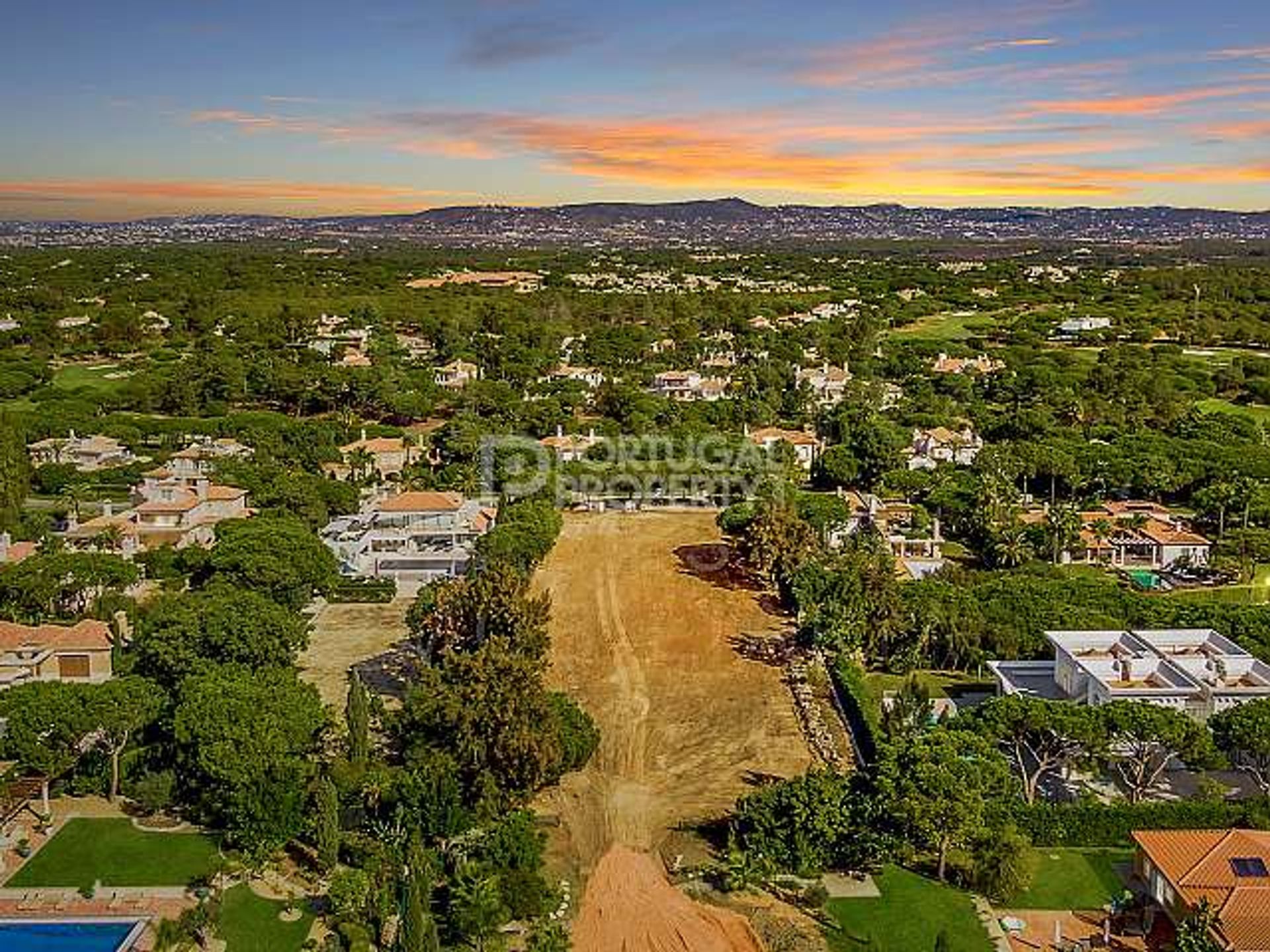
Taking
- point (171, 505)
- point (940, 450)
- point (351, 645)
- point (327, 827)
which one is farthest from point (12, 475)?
point (940, 450)

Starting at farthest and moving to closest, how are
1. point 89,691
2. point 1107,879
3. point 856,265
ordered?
point 856,265 → point 89,691 → point 1107,879

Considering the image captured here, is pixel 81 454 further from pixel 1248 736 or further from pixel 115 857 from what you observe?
pixel 1248 736

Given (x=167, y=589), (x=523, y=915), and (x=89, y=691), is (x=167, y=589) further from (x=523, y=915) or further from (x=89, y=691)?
(x=523, y=915)

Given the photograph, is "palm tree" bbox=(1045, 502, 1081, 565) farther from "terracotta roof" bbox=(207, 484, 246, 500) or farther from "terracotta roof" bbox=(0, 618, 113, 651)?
"terracotta roof" bbox=(0, 618, 113, 651)

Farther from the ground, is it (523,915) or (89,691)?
(89,691)

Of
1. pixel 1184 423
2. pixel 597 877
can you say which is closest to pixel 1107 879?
pixel 597 877

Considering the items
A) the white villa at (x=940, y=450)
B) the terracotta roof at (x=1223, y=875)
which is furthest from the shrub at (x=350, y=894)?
the white villa at (x=940, y=450)

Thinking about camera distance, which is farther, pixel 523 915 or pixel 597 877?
pixel 597 877
